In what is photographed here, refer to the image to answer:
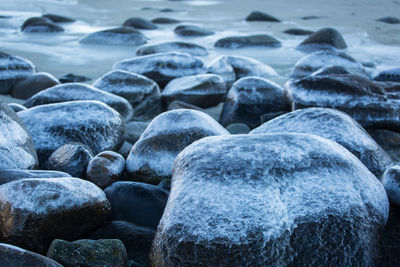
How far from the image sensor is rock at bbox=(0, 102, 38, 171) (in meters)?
2.46

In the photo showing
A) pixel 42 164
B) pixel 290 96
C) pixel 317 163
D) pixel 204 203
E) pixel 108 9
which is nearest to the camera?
pixel 204 203

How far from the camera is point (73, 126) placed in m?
3.10

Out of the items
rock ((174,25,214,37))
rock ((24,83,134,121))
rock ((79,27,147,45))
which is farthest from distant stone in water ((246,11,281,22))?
rock ((24,83,134,121))

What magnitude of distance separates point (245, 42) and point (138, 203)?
5.82m

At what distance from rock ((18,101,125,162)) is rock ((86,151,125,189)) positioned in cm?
42

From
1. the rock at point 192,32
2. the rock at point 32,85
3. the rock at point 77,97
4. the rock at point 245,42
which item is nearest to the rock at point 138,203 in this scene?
the rock at point 77,97

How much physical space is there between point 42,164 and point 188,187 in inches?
55.0

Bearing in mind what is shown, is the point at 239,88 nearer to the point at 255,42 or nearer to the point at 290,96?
the point at 290,96

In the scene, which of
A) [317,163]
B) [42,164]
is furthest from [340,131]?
[42,164]

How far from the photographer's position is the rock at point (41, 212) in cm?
191

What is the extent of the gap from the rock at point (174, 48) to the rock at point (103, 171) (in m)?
4.29

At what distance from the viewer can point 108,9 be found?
38.9 ft

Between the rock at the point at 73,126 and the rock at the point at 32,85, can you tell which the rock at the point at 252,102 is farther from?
the rock at the point at 32,85

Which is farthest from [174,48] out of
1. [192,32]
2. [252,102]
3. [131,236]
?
[131,236]
